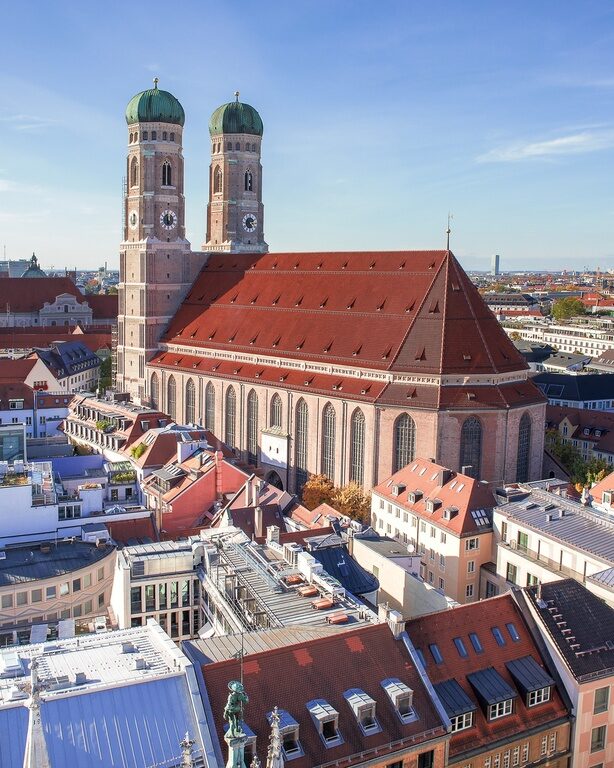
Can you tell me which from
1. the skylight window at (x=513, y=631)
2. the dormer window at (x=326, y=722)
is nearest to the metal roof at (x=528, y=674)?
the skylight window at (x=513, y=631)

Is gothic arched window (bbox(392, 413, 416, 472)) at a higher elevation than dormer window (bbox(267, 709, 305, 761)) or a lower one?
higher

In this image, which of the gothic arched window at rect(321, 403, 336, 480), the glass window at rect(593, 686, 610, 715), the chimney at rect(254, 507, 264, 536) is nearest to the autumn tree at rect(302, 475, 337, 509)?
the gothic arched window at rect(321, 403, 336, 480)

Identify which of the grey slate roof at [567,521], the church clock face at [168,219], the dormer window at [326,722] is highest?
the church clock face at [168,219]

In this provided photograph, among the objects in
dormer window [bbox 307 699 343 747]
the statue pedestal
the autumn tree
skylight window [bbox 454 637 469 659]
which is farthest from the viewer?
the autumn tree

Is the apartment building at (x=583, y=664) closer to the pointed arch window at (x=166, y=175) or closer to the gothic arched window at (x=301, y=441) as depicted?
the gothic arched window at (x=301, y=441)

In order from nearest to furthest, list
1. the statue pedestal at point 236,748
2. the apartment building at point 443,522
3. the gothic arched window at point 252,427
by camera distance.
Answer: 1. the statue pedestal at point 236,748
2. the apartment building at point 443,522
3. the gothic arched window at point 252,427

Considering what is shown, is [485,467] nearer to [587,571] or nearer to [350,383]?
[350,383]

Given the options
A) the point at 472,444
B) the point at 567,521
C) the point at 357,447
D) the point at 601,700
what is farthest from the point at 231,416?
the point at 601,700

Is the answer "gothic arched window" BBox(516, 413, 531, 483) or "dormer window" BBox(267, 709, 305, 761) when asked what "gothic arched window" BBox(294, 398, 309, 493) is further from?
"dormer window" BBox(267, 709, 305, 761)
